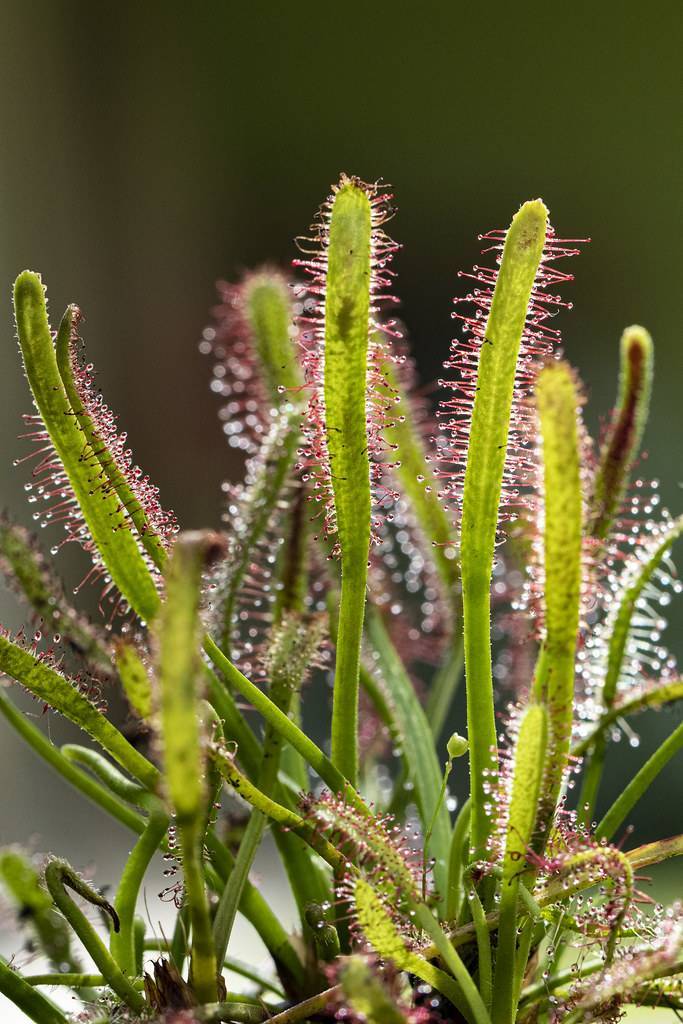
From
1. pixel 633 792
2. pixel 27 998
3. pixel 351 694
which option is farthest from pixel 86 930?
pixel 633 792

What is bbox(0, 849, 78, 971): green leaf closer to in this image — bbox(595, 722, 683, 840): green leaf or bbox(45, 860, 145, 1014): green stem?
bbox(45, 860, 145, 1014): green stem

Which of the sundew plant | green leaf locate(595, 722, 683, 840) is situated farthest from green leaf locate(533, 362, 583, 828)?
green leaf locate(595, 722, 683, 840)

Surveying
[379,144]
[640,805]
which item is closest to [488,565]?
[640,805]

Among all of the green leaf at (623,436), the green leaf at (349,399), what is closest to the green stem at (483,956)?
the green leaf at (349,399)

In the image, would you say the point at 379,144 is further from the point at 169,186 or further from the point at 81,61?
the point at 81,61

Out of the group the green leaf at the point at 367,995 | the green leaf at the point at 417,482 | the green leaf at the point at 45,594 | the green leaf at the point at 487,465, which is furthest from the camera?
the green leaf at the point at 417,482

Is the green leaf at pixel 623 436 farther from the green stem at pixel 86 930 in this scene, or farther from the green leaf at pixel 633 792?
the green stem at pixel 86 930
